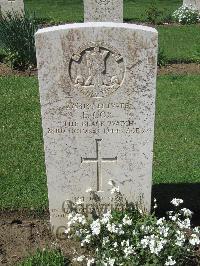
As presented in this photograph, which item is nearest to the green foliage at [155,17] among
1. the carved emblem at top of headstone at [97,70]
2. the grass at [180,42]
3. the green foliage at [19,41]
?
the grass at [180,42]

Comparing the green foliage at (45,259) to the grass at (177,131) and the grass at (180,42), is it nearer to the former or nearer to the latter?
the grass at (177,131)

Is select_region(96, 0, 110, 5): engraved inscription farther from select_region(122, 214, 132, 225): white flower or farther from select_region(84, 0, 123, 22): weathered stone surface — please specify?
select_region(122, 214, 132, 225): white flower

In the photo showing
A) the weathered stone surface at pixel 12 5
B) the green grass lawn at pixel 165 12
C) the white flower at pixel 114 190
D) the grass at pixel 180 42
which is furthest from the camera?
the weathered stone surface at pixel 12 5

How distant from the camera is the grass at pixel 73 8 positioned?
17625 mm

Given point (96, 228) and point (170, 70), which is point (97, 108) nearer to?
point (96, 228)

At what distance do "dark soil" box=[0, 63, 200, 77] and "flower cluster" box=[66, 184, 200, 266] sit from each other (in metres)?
6.57

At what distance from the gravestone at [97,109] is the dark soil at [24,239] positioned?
0.74ft

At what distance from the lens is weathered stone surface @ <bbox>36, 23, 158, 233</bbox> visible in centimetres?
425

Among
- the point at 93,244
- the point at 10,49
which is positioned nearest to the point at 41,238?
the point at 93,244

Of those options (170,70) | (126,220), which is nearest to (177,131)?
(170,70)

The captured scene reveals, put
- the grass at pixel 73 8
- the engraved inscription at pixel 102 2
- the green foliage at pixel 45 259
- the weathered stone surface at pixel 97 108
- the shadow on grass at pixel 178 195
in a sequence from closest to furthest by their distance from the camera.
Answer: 1. the weathered stone surface at pixel 97 108
2. the green foliage at pixel 45 259
3. the shadow on grass at pixel 178 195
4. the engraved inscription at pixel 102 2
5. the grass at pixel 73 8

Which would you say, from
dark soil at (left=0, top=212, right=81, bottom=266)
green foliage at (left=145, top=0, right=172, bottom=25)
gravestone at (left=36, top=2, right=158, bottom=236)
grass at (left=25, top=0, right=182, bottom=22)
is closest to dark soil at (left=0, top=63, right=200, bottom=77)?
green foliage at (left=145, top=0, right=172, bottom=25)

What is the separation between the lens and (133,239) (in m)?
4.42

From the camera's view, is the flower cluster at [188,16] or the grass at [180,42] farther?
the flower cluster at [188,16]
